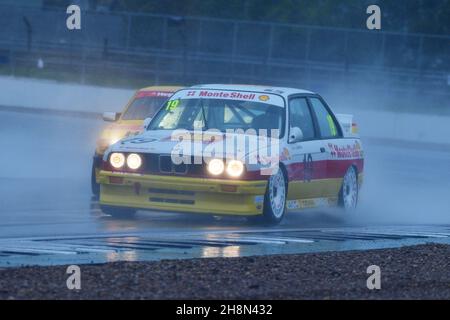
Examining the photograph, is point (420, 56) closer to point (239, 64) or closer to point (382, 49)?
point (382, 49)

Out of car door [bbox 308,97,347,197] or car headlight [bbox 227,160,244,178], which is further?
car door [bbox 308,97,347,197]

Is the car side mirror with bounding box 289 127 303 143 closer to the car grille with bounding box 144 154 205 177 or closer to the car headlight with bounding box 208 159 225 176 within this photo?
the car headlight with bounding box 208 159 225 176

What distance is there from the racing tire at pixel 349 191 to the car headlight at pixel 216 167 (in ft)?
8.42

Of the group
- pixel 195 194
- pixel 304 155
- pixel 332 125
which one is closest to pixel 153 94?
pixel 332 125

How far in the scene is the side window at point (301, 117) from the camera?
13.2 meters

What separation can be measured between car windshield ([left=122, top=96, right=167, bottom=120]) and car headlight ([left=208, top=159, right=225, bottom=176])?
4058mm

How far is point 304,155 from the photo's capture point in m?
12.9

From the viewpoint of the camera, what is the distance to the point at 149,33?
3809 centimetres

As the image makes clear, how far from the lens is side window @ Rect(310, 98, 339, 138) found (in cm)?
1384
